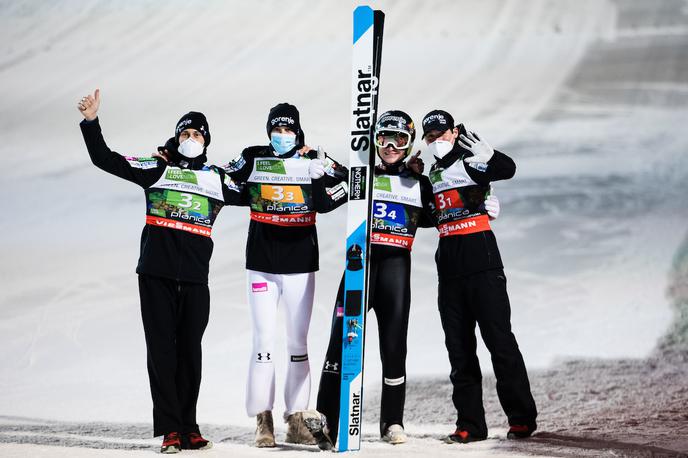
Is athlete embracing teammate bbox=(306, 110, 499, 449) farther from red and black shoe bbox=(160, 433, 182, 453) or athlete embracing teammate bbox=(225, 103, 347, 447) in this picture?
red and black shoe bbox=(160, 433, 182, 453)

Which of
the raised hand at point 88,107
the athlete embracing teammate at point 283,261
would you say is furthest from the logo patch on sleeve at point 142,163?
the athlete embracing teammate at point 283,261

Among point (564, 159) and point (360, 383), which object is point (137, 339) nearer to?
point (360, 383)

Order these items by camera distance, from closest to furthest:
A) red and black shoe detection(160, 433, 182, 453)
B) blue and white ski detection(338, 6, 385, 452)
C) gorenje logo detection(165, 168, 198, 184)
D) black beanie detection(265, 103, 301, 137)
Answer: red and black shoe detection(160, 433, 182, 453), blue and white ski detection(338, 6, 385, 452), gorenje logo detection(165, 168, 198, 184), black beanie detection(265, 103, 301, 137)

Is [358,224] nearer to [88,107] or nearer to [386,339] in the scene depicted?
[386,339]

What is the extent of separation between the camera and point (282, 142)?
19.1ft

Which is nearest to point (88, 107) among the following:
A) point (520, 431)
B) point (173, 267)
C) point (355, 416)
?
point (173, 267)

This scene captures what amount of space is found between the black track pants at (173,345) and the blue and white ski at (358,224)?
0.89 metres

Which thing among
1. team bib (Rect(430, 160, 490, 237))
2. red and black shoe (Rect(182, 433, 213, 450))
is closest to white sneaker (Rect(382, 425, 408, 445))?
red and black shoe (Rect(182, 433, 213, 450))

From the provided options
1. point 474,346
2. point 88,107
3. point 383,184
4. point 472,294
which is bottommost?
point 474,346

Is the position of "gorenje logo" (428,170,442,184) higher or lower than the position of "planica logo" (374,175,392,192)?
higher

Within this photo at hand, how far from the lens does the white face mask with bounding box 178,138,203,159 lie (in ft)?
18.7

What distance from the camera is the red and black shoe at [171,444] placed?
5461mm

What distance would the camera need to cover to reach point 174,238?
5.64m

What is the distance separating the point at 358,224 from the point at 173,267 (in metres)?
1.13
